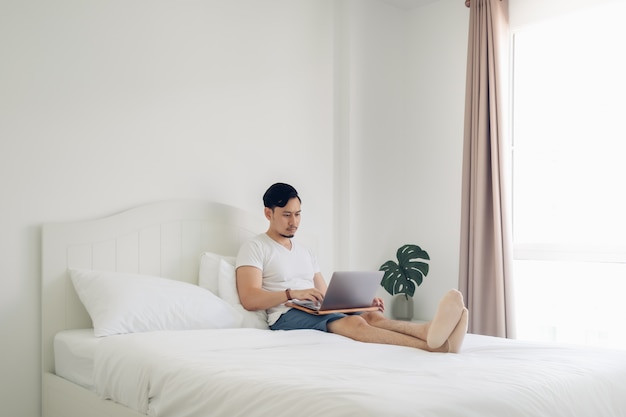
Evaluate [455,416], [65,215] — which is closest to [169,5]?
[65,215]

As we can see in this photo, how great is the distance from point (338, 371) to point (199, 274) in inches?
59.0

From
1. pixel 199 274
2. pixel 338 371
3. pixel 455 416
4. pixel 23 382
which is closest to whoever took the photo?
pixel 455 416

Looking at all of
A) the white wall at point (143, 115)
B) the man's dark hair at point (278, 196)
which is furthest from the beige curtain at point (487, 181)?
the man's dark hair at point (278, 196)

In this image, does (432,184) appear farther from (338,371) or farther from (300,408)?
(300,408)

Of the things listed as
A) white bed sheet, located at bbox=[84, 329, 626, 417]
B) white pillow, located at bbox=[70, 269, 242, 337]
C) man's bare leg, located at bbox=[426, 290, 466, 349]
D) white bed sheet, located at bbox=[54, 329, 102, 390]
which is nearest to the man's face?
white pillow, located at bbox=[70, 269, 242, 337]

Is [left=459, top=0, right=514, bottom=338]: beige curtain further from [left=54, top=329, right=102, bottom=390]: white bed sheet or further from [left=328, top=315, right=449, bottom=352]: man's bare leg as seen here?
[left=54, top=329, right=102, bottom=390]: white bed sheet

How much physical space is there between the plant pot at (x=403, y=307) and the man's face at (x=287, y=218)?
4.09ft

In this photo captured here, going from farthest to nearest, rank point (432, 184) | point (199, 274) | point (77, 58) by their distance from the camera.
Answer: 1. point (432, 184)
2. point (199, 274)
3. point (77, 58)

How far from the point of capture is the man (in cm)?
225

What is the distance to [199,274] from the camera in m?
3.18

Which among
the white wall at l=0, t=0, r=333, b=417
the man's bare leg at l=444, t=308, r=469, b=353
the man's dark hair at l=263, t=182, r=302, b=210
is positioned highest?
the white wall at l=0, t=0, r=333, b=417

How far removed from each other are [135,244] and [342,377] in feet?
5.24

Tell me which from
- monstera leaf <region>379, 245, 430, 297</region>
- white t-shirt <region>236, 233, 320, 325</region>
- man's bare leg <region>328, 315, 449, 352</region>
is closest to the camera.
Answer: man's bare leg <region>328, 315, 449, 352</region>

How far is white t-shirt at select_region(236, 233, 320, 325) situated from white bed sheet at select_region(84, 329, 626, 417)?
0.59 m
